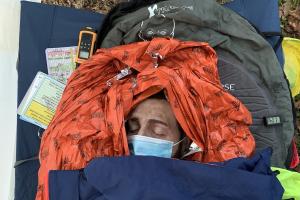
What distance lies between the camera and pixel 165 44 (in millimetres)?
1954

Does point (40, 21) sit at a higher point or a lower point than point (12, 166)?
higher

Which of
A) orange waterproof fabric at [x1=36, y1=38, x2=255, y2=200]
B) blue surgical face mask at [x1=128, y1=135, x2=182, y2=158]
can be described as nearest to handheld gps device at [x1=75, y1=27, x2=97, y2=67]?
orange waterproof fabric at [x1=36, y1=38, x2=255, y2=200]

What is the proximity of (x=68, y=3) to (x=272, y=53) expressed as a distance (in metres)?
1.33

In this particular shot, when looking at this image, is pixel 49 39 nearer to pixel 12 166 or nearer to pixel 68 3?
pixel 68 3

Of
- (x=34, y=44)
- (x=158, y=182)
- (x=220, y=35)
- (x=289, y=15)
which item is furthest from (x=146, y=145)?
(x=289, y=15)

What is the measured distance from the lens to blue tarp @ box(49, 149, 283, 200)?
1397mm

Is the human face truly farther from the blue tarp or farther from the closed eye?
the blue tarp

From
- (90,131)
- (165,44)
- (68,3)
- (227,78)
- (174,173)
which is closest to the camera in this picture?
(174,173)

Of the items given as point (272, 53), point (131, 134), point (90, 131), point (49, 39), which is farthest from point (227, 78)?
point (49, 39)

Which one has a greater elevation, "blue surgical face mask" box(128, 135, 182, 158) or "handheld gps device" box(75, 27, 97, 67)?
"handheld gps device" box(75, 27, 97, 67)

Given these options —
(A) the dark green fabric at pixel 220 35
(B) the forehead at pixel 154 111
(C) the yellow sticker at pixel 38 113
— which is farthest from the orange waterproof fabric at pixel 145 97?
(C) the yellow sticker at pixel 38 113

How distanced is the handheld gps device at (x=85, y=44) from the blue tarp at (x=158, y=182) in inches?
33.6

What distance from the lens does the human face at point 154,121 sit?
1826mm

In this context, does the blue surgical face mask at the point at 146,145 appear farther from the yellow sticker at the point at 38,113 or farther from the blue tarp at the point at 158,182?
the yellow sticker at the point at 38,113
